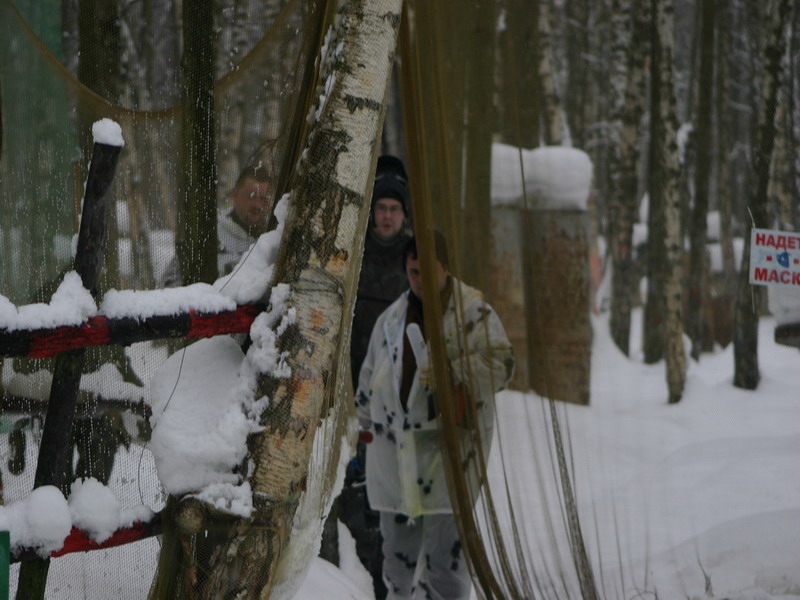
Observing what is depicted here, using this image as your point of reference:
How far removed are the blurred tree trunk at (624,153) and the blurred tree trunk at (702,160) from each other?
0.83ft

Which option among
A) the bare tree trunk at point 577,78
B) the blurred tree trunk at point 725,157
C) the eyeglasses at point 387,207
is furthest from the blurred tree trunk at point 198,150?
the eyeglasses at point 387,207

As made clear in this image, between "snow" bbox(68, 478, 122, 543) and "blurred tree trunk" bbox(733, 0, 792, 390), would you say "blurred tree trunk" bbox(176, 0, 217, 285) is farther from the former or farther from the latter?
"blurred tree trunk" bbox(733, 0, 792, 390)

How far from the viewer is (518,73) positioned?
332 cm

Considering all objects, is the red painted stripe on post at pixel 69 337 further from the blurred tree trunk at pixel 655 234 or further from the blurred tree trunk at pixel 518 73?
the blurred tree trunk at pixel 655 234

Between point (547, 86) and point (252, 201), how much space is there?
1177 mm

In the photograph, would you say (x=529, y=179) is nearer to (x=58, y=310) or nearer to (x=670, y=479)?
(x=670, y=479)

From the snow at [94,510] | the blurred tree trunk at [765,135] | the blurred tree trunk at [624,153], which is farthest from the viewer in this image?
the blurred tree trunk at [765,135]

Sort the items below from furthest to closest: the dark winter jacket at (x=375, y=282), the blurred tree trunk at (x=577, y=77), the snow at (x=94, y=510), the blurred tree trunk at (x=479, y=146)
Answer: the dark winter jacket at (x=375, y=282) → the blurred tree trunk at (x=577, y=77) → the blurred tree trunk at (x=479, y=146) → the snow at (x=94, y=510)

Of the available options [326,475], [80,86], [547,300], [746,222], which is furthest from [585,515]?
[80,86]

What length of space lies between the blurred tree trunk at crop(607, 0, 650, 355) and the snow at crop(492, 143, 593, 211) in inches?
12.0

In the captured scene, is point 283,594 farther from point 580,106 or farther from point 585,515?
point 580,106

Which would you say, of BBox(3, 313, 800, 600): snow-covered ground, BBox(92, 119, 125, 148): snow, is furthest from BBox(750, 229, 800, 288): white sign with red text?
BBox(92, 119, 125, 148): snow

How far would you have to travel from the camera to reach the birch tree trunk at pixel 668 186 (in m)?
3.95

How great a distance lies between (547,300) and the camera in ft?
11.0
